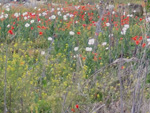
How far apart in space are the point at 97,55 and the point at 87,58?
169 mm

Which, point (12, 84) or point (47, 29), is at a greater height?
point (12, 84)

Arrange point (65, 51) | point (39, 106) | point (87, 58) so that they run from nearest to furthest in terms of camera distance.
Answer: point (39, 106)
point (87, 58)
point (65, 51)

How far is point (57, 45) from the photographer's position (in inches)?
254

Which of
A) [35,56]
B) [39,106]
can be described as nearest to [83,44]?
[35,56]

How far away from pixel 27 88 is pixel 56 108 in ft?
1.05

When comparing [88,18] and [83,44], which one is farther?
[88,18]

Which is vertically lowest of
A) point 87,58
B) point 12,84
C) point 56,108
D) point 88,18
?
point 88,18


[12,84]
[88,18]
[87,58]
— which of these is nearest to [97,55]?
[87,58]

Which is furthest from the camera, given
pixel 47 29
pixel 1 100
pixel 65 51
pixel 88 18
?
pixel 88 18

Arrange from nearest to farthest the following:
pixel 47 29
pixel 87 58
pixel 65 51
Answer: pixel 87 58 < pixel 65 51 < pixel 47 29

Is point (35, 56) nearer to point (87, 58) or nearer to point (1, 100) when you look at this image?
point (87, 58)

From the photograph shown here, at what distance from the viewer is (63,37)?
7.04 m

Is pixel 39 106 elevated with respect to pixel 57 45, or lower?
elevated

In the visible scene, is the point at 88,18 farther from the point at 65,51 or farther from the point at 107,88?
the point at 107,88
